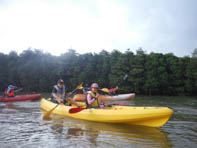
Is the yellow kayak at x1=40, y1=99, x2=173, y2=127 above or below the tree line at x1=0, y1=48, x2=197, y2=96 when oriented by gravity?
below

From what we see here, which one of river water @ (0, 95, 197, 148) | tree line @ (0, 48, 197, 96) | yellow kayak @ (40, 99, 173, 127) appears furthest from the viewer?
tree line @ (0, 48, 197, 96)

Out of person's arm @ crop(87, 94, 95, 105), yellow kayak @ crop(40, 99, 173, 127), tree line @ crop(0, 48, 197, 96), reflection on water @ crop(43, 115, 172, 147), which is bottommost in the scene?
reflection on water @ crop(43, 115, 172, 147)

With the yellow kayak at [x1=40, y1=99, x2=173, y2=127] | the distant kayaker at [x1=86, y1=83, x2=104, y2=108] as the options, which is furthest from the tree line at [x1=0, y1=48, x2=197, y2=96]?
the yellow kayak at [x1=40, y1=99, x2=173, y2=127]

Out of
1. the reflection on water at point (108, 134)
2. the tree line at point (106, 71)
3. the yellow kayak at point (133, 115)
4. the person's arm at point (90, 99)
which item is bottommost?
the reflection on water at point (108, 134)

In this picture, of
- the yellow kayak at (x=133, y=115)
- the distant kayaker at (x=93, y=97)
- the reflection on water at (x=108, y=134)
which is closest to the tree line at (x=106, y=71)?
the distant kayaker at (x=93, y=97)

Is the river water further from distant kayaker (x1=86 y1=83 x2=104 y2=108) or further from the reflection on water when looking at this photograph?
distant kayaker (x1=86 y1=83 x2=104 y2=108)

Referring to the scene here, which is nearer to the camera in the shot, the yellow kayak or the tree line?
the yellow kayak

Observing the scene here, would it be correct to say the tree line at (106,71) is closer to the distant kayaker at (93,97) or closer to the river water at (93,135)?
the distant kayaker at (93,97)

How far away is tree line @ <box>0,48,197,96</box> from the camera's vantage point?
24.4 meters

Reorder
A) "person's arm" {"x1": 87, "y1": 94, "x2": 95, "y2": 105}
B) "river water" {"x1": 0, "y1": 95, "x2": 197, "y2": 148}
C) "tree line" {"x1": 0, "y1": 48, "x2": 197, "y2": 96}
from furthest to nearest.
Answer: "tree line" {"x1": 0, "y1": 48, "x2": 197, "y2": 96}, "person's arm" {"x1": 87, "y1": 94, "x2": 95, "y2": 105}, "river water" {"x1": 0, "y1": 95, "x2": 197, "y2": 148}

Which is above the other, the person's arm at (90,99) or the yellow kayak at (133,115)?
the person's arm at (90,99)

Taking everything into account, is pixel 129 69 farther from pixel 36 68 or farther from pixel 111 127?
pixel 111 127

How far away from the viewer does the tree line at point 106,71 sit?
2441 centimetres

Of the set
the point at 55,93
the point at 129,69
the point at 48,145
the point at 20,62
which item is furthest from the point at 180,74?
the point at 20,62
